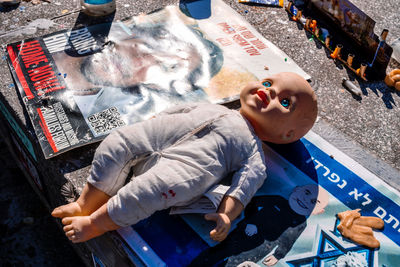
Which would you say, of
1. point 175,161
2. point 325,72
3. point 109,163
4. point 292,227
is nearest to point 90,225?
point 109,163

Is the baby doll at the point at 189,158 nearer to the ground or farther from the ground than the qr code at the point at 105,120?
farther from the ground

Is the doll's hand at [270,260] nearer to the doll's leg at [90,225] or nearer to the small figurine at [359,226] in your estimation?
the small figurine at [359,226]

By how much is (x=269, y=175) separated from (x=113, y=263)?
531 millimetres

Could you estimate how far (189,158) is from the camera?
1058 millimetres

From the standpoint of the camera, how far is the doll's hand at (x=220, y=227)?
1.02 m

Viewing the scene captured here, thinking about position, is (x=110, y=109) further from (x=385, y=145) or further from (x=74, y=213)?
(x=385, y=145)

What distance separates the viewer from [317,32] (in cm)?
177

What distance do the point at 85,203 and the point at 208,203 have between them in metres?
0.33

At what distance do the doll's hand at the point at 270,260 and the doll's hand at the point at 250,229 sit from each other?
0.25ft

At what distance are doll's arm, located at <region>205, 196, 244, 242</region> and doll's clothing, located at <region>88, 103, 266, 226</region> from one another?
19 millimetres

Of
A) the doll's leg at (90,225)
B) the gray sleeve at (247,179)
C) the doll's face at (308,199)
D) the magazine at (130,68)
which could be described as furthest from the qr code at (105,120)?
the doll's face at (308,199)

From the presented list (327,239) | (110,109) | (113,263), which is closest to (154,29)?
(110,109)

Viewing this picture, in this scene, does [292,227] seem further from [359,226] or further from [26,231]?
[26,231]

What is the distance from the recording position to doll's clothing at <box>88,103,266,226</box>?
3.26 ft
